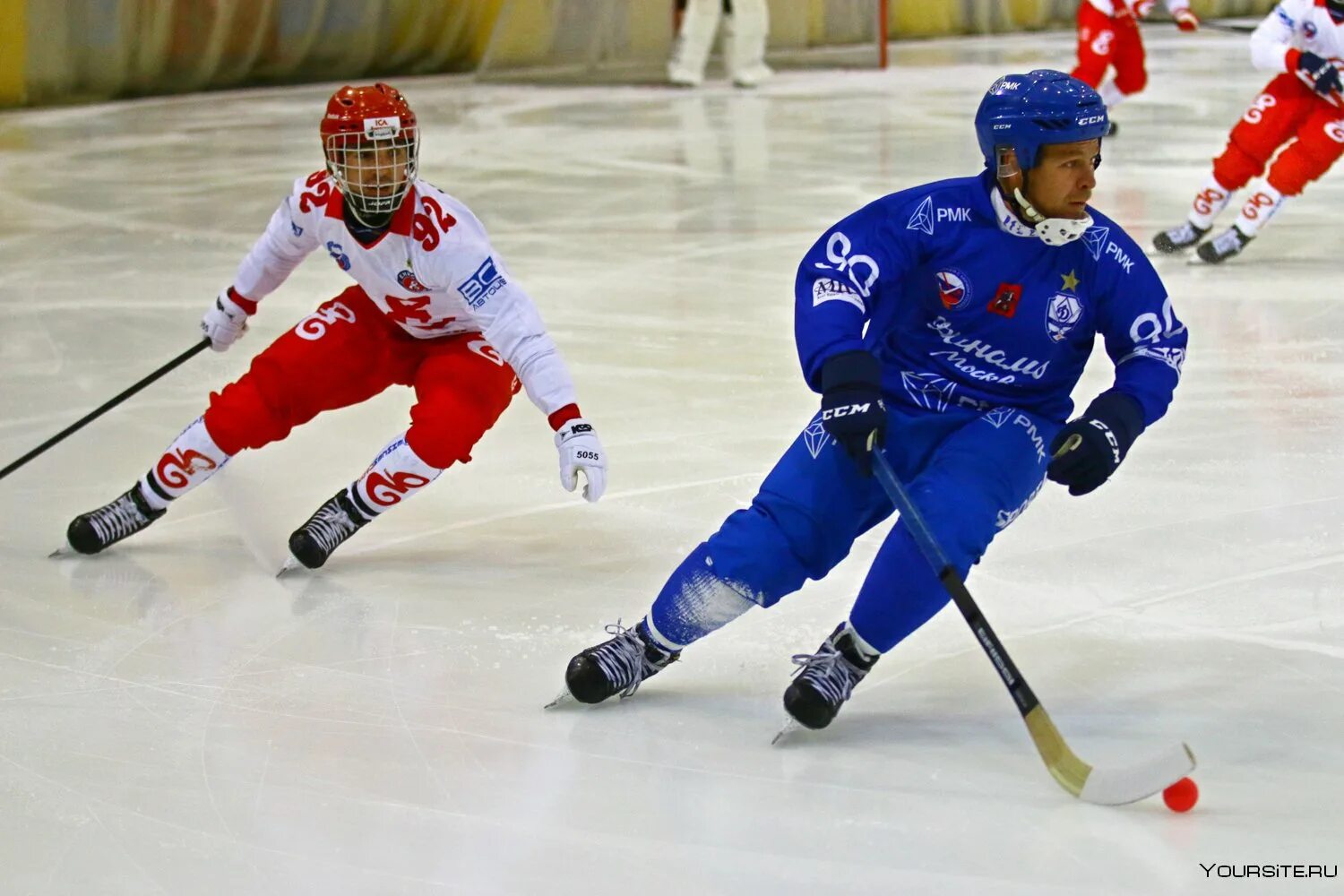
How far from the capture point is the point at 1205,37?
19172 millimetres

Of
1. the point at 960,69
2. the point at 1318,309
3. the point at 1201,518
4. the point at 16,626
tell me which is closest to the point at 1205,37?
the point at 960,69

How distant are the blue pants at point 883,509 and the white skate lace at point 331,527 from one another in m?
1.11

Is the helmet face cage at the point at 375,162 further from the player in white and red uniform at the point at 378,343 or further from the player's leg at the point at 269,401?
the player's leg at the point at 269,401

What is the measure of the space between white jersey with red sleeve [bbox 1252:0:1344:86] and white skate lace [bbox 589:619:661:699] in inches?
172

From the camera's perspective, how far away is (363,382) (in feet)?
11.9

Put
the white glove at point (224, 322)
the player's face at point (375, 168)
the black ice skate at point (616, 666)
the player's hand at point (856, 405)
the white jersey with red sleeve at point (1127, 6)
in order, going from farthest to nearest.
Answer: the white jersey with red sleeve at point (1127, 6)
the white glove at point (224, 322)
the player's face at point (375, 168)
the black ice skate at point (616, 666)
the player's hand at point (856, 405)

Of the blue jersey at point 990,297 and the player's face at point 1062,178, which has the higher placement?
the player's face at point 1062,178

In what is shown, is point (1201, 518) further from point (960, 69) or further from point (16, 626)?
point (960, 69)

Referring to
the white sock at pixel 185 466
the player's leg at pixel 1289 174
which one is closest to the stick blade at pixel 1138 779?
the white sock at pixel 185 466

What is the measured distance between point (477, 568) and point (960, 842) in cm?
149

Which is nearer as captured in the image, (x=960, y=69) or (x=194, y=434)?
(x=194, y=434)

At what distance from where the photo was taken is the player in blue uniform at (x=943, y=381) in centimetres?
259

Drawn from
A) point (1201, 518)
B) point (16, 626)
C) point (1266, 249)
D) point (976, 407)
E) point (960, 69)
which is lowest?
point (960, 69)

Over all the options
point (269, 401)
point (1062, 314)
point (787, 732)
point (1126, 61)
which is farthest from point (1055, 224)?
point (1126, 61)
